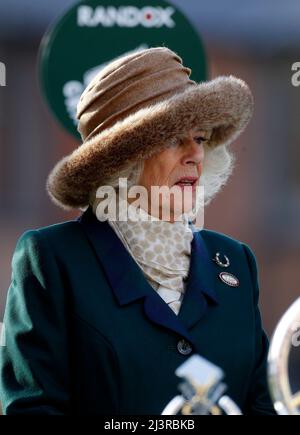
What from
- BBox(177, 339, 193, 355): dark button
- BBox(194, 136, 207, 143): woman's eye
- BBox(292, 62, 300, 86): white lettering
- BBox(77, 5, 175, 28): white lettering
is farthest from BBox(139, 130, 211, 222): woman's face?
BBox(292, 62, 300, 86): white lettering

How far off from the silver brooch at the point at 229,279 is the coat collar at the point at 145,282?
0.11 feet

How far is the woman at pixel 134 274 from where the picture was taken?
2.18 meters

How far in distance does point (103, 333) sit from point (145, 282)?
20 centimetres

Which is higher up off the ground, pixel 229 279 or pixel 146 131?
pixel 146 131

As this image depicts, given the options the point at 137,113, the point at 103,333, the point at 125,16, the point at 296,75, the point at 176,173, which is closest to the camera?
the point at 103,333

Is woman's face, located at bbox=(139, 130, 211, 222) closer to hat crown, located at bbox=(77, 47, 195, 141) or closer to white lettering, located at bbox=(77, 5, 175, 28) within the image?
hat crown, located at bbox=(77, 47, 195, 141)

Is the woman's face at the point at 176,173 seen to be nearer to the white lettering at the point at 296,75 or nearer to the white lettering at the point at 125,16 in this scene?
the white lettering at the point at 125,16

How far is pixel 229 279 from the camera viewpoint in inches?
97.6

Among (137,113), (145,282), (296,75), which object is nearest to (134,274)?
(145,282)

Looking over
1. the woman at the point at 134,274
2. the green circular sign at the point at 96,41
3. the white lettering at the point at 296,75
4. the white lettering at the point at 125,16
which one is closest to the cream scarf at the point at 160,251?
the woman at the point at 134,274

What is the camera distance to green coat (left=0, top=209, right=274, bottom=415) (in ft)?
7.12

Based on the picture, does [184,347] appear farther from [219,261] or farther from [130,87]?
[130,87]

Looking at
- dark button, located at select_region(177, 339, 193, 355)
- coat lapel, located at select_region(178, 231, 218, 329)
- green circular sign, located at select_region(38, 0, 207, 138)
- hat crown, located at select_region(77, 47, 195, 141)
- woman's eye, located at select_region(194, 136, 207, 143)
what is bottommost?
dark button, located at select_region(177, 339, 193, 355)

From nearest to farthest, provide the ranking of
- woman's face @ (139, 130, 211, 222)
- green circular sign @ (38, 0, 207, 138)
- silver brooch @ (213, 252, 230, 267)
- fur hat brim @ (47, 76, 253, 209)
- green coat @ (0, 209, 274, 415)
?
green coat @ (0, 209, 274, 415) → fur hat brim @ (47, 76, 253, 209) → woman's face @ (139, 130, 211, 222) → silver brooch @ (213, 252, 230, 267) → green circular sign @ (38, 0, 207, 138)
